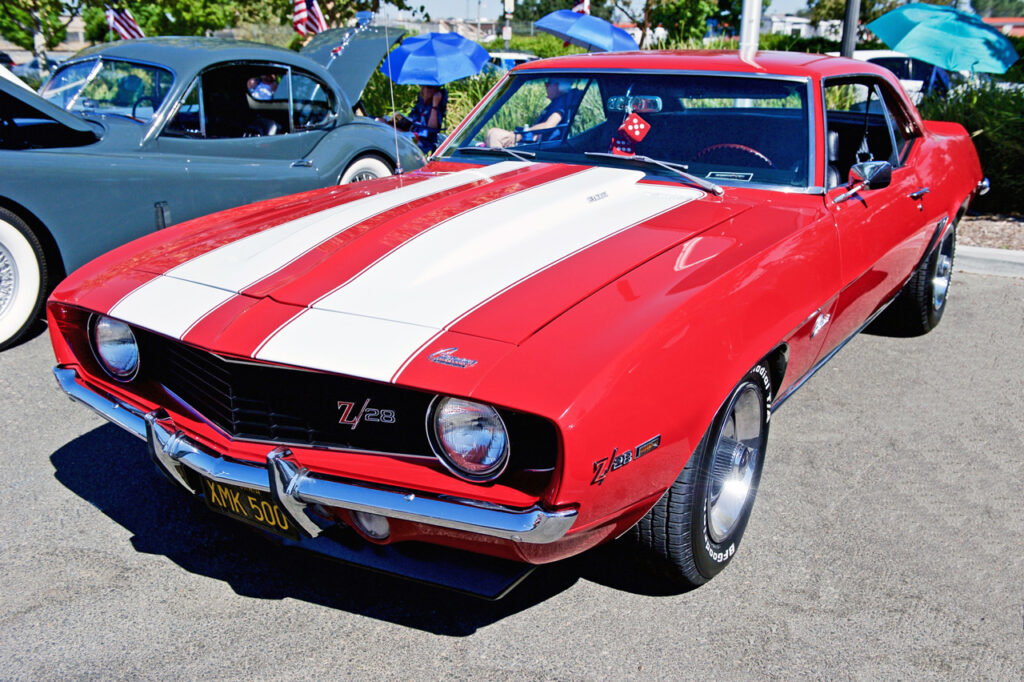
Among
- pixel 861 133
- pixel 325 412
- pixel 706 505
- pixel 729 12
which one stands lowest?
pixel 706 505

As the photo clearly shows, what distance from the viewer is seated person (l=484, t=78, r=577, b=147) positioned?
376 cm

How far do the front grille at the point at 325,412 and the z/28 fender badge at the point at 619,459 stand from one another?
0.13 metres

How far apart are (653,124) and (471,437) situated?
6.24 ft

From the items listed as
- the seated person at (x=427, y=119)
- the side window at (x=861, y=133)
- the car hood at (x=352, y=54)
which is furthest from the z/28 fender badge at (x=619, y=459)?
the seated person at (x=427, y=119)

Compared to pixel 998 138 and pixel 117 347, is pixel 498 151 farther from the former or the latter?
pixel 998 138

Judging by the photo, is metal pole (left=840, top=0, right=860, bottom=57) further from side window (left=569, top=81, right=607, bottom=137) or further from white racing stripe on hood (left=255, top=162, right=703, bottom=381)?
white racing stripe on hood (left=255, top=162, right=703, bottom=381)

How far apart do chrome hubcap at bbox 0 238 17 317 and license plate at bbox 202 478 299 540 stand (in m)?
2.77

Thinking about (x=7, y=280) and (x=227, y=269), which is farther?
(x=7, y=280)

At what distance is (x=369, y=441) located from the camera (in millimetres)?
2133

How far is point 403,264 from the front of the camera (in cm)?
242

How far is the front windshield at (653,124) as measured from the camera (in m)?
3.20

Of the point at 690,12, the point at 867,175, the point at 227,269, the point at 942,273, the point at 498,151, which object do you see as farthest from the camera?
the point at 690,12

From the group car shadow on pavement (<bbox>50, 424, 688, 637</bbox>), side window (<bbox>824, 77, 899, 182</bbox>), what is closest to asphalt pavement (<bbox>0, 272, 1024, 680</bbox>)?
car shadow on pavement (<bbox>50, 424, 688, 637</bbox>)

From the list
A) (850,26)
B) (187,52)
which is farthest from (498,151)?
(850,26)
